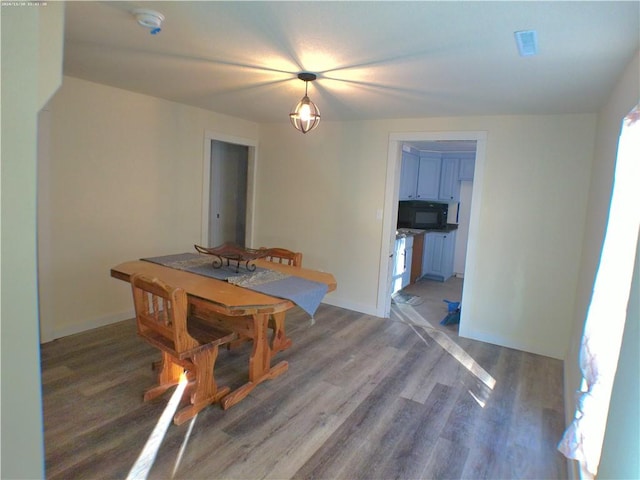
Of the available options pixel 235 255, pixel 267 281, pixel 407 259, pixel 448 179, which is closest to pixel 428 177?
pixel 448 179

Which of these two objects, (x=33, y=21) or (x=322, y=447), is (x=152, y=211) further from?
(x=33, y=21)

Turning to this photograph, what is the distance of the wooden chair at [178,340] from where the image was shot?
7.20ft

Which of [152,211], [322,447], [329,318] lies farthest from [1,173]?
[329,318]

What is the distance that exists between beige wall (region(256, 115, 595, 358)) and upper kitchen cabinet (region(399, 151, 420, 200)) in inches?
61.1

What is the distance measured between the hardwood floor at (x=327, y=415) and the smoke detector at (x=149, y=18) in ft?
7.18

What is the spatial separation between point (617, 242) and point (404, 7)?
126 centimetres

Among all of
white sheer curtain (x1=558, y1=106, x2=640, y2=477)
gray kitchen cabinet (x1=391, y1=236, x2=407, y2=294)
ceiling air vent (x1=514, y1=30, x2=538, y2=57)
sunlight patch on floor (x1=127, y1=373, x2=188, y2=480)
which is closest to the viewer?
white sheer curtain (x1=558, y1=106, x2=640, y2=477)

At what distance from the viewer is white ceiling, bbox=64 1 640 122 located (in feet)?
5.56

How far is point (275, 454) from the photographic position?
212 centimetres

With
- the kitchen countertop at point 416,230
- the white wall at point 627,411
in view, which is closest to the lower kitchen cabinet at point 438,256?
the kitchen countertop at point 416,230

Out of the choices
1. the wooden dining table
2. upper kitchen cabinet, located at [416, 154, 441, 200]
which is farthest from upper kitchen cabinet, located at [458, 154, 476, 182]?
the wooden dining table

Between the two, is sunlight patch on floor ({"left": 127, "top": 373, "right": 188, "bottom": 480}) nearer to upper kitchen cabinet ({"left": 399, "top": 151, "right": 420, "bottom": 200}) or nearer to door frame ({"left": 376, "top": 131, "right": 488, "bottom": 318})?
door frame ({"left": 376, "top": 131, "right": 488, "bottom": 318})

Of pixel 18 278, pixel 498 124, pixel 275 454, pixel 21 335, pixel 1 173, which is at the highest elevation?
pixel 498 124

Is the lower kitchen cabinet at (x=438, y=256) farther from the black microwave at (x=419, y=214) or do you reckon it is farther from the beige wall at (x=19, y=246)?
the beige wall at (x=19, y=246)
